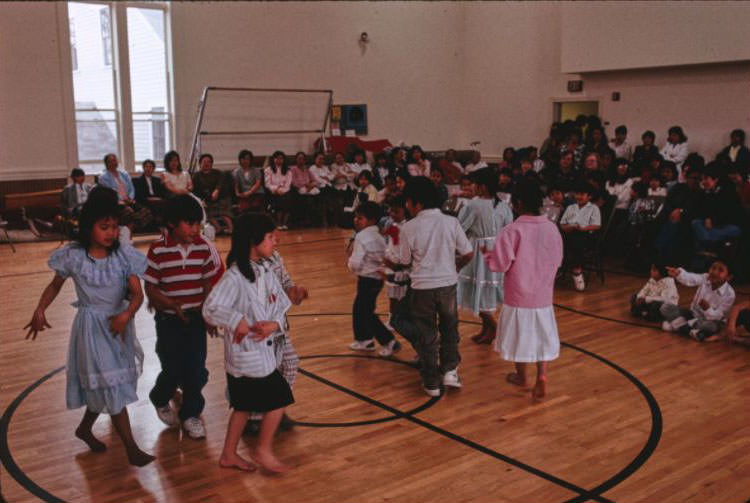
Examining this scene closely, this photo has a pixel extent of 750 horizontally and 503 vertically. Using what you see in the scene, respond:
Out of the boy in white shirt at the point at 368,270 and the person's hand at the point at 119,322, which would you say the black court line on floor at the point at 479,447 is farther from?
the person's hand at the point at 119,322

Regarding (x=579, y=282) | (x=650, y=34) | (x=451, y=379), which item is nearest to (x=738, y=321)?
(x=579, y=282)

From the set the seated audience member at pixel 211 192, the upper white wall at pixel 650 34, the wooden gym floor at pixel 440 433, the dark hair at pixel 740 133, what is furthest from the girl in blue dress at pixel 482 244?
the upper white wall at pixel 650 34

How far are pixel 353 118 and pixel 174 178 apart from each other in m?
4.72

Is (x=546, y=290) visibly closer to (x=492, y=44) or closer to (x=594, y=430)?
(x=594, y=430)

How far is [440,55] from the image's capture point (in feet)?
50.7

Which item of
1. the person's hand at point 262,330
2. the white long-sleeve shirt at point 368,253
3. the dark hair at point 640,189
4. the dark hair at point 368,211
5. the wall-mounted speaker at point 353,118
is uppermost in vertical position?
the wall-mounted speaker at point 353,118

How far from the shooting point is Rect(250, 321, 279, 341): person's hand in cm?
318

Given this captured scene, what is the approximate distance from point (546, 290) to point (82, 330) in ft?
8.10

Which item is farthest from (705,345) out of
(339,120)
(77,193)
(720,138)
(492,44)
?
(492,44)

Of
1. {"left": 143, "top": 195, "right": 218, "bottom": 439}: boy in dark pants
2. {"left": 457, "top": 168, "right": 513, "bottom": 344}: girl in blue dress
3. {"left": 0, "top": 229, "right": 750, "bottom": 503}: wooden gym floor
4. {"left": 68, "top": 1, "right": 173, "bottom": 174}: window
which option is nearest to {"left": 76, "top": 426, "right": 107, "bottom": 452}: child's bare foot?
{"left": 0, "top": 229, "right": 750, "bottom": 503}: wooden gym floor

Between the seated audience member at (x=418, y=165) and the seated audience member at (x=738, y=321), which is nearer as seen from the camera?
the seated audience member at (x=738, y=321)

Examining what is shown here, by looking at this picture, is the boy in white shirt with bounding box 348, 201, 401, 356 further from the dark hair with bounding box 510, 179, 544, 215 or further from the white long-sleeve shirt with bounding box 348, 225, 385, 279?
the dark hair with bounding box 510, 179, 544, 215

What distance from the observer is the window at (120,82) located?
38.1 ft

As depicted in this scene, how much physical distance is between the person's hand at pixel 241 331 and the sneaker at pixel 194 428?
0.85 metres
